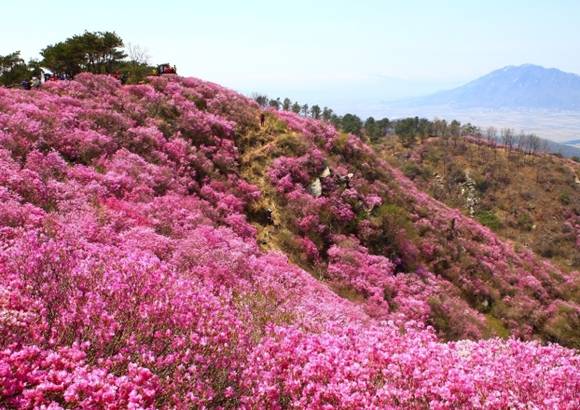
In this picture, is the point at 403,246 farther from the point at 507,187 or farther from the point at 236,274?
the point at 507,187

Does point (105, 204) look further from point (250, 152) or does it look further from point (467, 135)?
point (467, 135)

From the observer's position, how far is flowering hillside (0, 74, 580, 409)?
5.62 meters

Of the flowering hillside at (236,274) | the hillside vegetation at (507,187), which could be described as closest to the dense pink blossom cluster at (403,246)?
the flowering hillside at (236,274)

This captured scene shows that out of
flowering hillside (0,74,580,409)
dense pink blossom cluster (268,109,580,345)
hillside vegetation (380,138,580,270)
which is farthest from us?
hillside vegetation (380,138,580,270)

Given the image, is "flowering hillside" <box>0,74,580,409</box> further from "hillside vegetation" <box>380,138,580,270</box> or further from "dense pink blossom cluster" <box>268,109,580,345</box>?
"hillside vegetation" <box>380,138,580,270</box>

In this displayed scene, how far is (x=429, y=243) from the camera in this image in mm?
23719

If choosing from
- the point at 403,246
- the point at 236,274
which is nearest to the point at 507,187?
the point at 403,246

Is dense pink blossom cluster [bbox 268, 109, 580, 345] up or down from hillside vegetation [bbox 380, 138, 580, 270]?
up

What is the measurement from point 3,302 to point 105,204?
8.61 metres

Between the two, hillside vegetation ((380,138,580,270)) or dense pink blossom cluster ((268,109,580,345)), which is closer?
dense pink blossom cluster ((268,109,580,345))

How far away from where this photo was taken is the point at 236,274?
39.5ft

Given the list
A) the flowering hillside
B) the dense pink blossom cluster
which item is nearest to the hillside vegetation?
the dense pink blossom cluster

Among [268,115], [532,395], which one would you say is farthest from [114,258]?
[268,115]

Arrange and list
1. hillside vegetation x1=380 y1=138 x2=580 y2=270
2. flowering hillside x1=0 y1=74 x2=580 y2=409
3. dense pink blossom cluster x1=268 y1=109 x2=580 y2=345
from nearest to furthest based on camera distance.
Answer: flowering hillside x1=0 y1=74 x2=580 y2=409, dense pink blossom cluster x1=268 y1=109 x2=580 y2=345, hillside vegetation x1=380 y1=138 x2=580 y2=270
